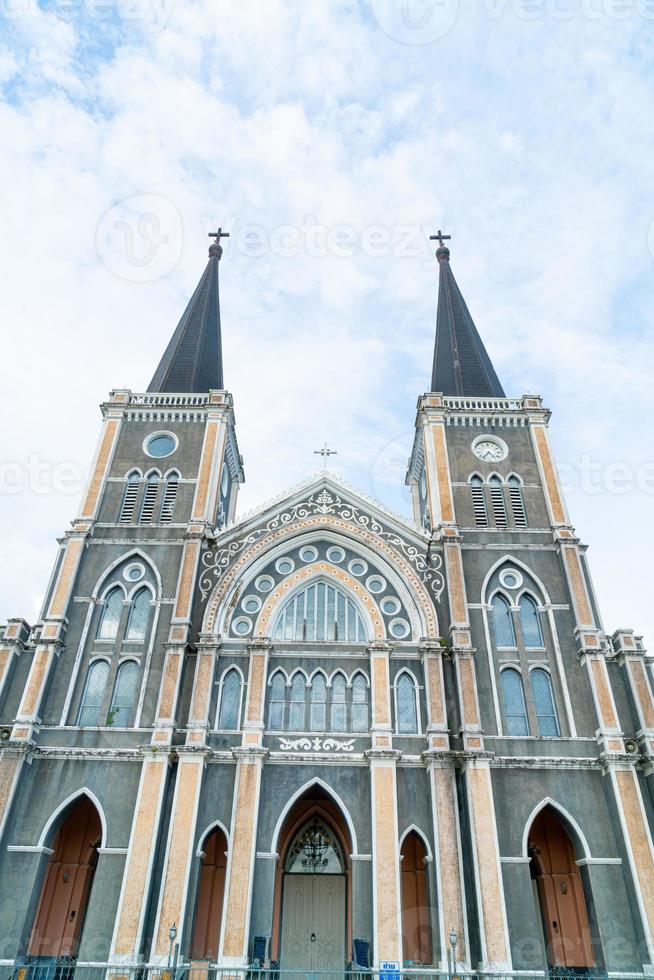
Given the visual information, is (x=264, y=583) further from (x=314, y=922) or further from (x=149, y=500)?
(x=314, y=922)

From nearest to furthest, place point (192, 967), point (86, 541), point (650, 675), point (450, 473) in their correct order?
point (192, 967), point (650, 675), point (86, 541), point (450, 473)

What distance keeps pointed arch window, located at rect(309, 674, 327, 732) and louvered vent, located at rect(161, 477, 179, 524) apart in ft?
28.2

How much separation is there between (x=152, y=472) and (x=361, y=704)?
12.5 m

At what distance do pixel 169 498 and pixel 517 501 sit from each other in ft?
45.2

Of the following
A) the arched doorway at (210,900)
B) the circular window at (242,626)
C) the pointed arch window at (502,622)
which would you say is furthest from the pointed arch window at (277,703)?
the pointed arch window at (502,622)

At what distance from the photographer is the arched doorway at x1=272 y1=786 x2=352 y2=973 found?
22.0m

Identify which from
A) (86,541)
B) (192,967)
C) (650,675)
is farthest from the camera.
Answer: (86,541)

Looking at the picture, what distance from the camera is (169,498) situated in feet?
92.4

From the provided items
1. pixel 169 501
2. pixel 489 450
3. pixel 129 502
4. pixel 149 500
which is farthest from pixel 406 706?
pixel 129 502

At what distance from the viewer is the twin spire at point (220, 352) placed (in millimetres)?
32938

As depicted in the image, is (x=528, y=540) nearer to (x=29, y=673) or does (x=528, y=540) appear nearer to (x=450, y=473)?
(x=450, y=473)

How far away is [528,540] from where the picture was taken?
87.8 ft

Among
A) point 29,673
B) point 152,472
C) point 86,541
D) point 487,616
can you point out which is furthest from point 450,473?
point 29,673

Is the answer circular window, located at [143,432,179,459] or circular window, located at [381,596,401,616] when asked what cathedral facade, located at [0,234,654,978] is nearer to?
circular window, located at [381,596,401,616]
